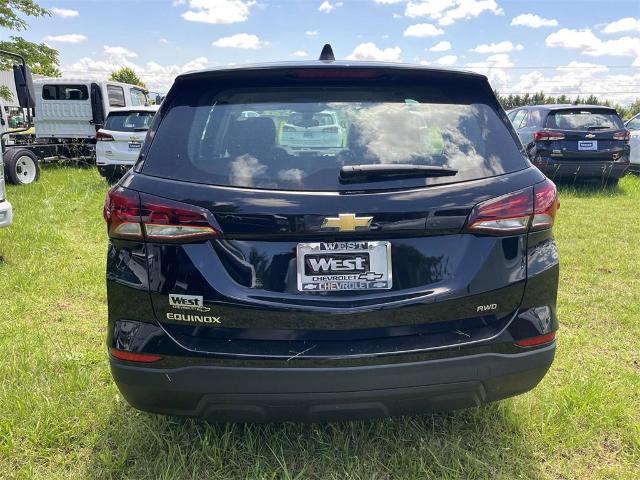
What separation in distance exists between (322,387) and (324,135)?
1.03 meters

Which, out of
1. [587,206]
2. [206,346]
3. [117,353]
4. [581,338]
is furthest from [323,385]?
[587,206]

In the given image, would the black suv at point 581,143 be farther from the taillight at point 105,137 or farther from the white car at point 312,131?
the taillight at point 105,137

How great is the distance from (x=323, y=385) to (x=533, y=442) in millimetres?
1233

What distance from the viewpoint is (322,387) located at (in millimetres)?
1877

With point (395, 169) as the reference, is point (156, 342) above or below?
below

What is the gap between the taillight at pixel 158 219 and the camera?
1.84 m

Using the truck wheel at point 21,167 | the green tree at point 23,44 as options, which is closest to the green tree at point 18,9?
the green tree at point 23,44

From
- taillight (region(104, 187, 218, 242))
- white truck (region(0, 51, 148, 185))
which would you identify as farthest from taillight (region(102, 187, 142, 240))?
white truck (region(0, 51, 148, 185))

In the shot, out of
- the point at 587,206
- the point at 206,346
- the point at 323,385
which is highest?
the point at 206,346

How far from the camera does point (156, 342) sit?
1932 millimetres

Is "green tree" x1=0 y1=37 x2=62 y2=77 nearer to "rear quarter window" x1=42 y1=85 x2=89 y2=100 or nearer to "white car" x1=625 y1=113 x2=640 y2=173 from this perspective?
"rear quarter window" x1=42 y1=85 x2=89 y2=100

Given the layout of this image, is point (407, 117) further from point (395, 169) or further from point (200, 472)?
point (200, 472)

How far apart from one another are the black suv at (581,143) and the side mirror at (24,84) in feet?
26.4

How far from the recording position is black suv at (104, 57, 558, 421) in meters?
1.84
